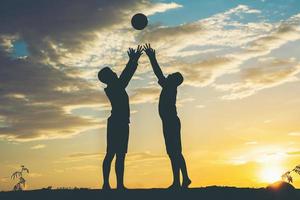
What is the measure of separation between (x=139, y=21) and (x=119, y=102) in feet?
11.2

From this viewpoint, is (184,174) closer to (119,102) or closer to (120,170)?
(120,170)

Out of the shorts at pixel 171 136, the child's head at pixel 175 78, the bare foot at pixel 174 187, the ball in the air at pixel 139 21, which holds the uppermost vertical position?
the ball in the air at pixel 139 21

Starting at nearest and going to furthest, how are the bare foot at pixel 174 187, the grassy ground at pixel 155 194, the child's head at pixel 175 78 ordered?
the grassy ground at pixel 155 194 → the bare foot at pixel 174 187 → the child's head at pixel 175 78

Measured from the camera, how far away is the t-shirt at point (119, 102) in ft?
46.5

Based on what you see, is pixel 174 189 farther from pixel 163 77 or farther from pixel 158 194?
pixel 163 77

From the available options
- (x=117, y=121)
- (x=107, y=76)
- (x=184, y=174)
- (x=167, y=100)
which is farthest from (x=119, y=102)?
(x=184, y=174)

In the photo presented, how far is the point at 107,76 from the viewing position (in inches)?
569

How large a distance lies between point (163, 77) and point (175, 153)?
2.30 metres

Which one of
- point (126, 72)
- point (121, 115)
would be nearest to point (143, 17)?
point (126, 72)

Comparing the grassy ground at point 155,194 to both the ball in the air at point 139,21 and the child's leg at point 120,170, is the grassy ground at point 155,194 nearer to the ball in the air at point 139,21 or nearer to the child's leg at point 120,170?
the child's leg at point 120,170

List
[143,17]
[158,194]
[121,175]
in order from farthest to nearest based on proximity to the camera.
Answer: [143,17] → [121,175] → [158,194]

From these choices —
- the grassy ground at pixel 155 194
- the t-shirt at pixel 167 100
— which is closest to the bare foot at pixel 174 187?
the grassy ground at pixel 155 194

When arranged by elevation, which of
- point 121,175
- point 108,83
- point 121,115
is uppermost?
point 108,83

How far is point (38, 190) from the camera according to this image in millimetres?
13164
